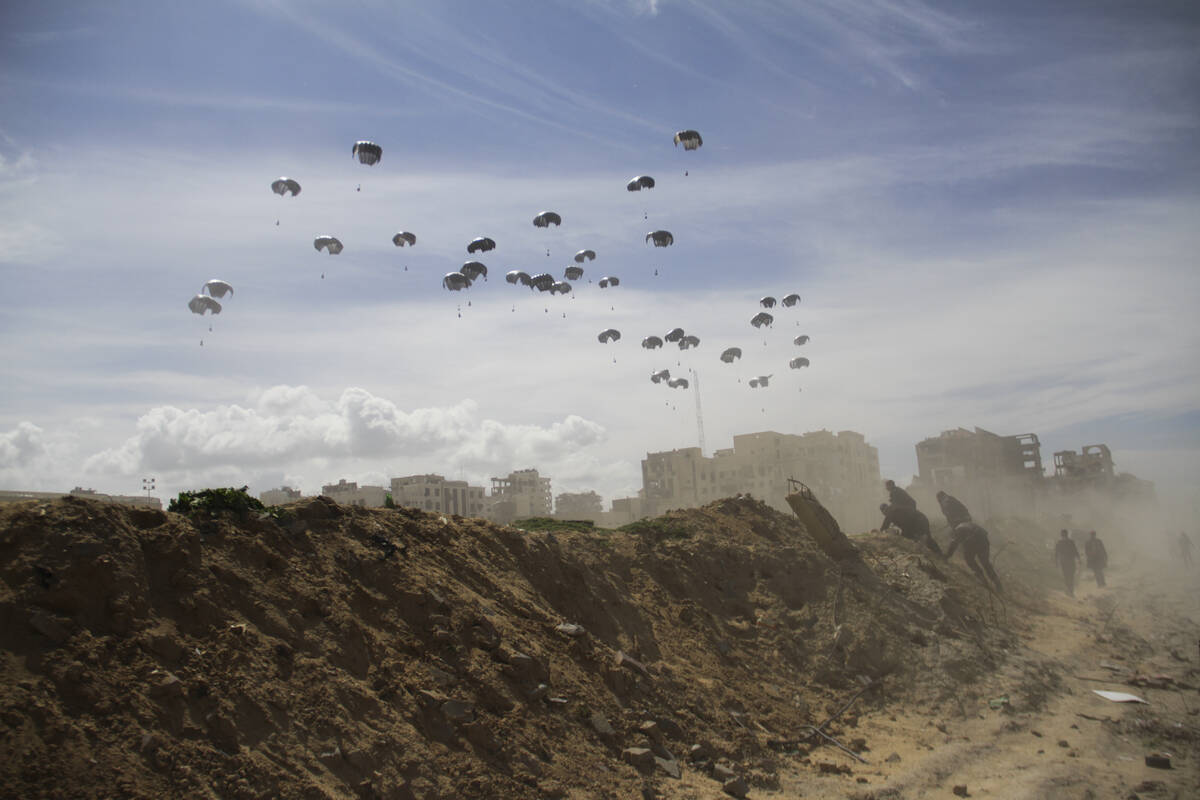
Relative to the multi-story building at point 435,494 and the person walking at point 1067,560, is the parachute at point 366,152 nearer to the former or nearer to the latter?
the person walking at point 1067,560

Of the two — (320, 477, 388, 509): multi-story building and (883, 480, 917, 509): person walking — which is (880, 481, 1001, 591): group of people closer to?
(883, 480, 917, 509): person walking

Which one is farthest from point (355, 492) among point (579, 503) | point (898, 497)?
point (898, 497)

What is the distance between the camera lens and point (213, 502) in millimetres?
9195

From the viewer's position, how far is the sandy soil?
21.2ft

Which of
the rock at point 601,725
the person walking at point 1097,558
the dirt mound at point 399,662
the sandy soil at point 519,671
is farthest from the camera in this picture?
the person walking at point 1097,558

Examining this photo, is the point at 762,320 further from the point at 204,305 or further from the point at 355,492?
the point at 355,492

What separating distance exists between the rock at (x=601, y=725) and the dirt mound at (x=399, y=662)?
18mm

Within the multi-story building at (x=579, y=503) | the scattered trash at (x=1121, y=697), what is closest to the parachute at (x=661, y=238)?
the scattered trash at (x=1121, y=697)

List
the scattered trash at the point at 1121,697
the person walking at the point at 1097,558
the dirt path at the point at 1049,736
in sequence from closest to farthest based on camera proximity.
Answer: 1. the dirt path at the point at 1049,736
2. the scattered trash at the point at 1121,697
3. the person walking at the point at 1097,558

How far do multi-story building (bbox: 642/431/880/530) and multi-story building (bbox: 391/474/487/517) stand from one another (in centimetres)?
1728

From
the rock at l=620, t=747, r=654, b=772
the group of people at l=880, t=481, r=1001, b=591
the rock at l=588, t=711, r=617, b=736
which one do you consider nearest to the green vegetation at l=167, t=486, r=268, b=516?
the rock at l=588, t=711, r=617, b=736

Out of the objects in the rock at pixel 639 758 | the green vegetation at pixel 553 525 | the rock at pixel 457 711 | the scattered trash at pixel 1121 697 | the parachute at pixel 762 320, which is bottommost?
the scattered trash at pixel 1121 697

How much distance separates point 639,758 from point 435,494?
6203 cm

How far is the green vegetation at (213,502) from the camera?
902cm
